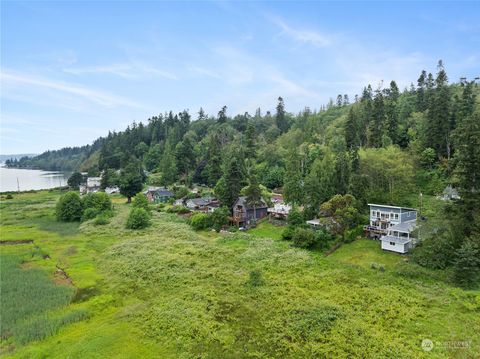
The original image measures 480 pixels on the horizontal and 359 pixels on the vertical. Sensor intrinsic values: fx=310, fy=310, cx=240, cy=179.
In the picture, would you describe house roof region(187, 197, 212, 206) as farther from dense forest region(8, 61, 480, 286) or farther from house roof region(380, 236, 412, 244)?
house roof region(380, 236, 412, 244)

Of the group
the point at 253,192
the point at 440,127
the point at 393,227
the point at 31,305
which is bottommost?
the point at 31,305

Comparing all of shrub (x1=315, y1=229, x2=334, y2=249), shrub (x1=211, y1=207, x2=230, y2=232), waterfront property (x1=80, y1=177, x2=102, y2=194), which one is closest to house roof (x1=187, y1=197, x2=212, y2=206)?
shrub (x1=211, y1=207, x2=230, y2=232)

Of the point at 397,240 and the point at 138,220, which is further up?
the point at 138,220

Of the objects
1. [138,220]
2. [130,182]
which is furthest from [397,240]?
[130,182]

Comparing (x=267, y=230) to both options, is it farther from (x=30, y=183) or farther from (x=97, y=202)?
(x=30, y=183)

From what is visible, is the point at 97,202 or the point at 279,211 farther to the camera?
the point at 97,202

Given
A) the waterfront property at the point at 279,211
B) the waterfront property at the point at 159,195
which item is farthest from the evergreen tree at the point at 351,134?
the waterfront property at the point at 159,195
